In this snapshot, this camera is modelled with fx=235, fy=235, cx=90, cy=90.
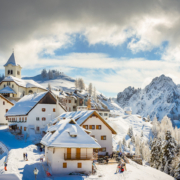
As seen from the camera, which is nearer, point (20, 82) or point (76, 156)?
point (76, 156)

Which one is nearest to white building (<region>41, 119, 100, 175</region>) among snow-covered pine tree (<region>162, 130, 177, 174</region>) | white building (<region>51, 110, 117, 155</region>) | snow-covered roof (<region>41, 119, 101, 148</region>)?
snow-covered roof (<region>41, 119, 101, 148</region>)

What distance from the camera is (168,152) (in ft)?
182

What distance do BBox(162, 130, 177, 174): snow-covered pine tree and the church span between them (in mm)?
62089

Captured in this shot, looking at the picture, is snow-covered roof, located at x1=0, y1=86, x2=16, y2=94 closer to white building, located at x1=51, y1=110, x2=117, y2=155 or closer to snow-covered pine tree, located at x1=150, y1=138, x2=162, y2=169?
white building, located at x1=51, y1=110, x2=117, y2=155

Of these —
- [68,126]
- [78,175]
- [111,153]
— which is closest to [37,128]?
[111,153]

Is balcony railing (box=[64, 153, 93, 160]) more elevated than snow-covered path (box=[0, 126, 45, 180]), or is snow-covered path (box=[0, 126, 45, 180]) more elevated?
balcony railing (box=[64, 153, 93, 160])

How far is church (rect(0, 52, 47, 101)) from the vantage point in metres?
98.2

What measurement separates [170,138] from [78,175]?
32056mm

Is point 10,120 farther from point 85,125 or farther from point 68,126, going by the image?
point 68,126

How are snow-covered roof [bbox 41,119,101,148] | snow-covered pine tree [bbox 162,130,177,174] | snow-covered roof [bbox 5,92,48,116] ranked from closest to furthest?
snow-covered roof [bbox 41,119,101,148]
snow-covered pine tree [bbox 162,130,177,174]
snow-covered roof [bbox 5,92,48,116]

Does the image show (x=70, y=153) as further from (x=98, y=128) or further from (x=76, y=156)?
(x=98, y=128)

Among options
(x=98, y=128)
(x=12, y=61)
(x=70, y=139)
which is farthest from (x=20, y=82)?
(x=70, y=139)

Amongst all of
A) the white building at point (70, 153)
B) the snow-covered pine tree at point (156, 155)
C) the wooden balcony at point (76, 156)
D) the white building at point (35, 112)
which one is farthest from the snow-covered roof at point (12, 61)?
the wooden balcony at point (76, 156)

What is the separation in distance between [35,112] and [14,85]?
141 ft
